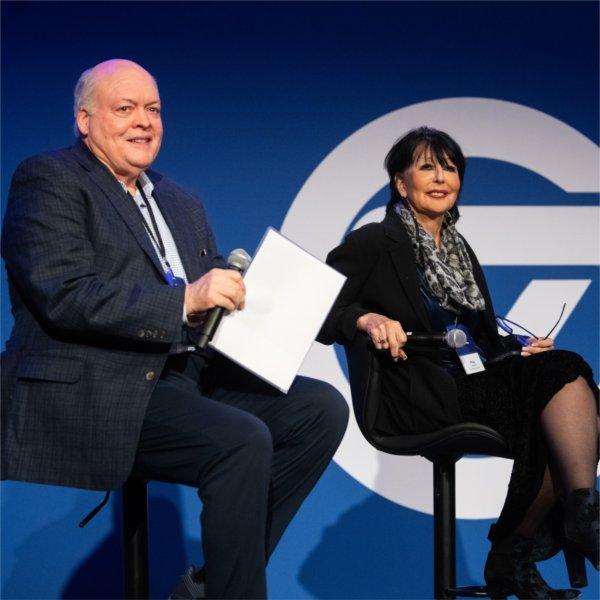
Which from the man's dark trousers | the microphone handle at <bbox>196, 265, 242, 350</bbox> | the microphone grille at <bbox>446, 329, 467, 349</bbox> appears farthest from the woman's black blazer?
the microphone handle at <bbox>196, 265, 242, 350</bbox>

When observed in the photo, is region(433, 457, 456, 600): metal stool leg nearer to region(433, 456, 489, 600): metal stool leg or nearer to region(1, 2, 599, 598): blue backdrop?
region(433, 456, 489, 600): metal stool leg

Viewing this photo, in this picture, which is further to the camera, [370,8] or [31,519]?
[370,8]

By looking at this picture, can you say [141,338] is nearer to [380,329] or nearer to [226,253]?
[380,329]

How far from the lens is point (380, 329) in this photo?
8.74ft

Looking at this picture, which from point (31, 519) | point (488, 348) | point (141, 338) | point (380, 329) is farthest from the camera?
point (31, 519)

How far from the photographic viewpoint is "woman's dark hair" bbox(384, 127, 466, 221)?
3.17m

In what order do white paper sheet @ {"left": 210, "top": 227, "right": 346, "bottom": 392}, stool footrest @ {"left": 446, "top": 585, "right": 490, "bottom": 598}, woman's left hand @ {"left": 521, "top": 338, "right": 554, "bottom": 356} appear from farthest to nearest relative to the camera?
woman's left hand @ {"left": 521, "top": 338, "right": 554, "bottom": 356}
stool footrest @ {"left": 446, "top": 585, "right": 490, "bottom": 598}
white paper sheet @ {"left": 210, "top": 227, "right": 346, "bottom": 392}

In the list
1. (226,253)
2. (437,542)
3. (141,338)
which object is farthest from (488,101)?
(141,338)

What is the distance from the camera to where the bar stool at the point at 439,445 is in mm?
2643

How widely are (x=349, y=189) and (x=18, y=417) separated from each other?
1823 millimetres

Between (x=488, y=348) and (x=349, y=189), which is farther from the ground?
(x=349, y=189)

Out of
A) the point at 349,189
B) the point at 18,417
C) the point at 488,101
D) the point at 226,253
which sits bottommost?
the point at 18,417

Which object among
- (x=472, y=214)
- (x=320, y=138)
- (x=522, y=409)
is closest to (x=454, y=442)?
(x=522, y=409)

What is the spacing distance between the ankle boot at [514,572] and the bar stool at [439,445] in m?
0.05
